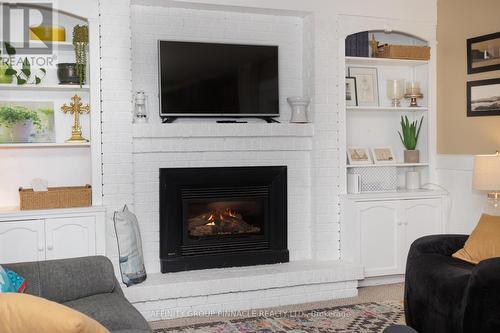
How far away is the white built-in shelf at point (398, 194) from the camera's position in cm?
501

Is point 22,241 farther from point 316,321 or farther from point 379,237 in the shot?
point 379,237

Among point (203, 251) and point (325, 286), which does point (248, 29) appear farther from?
point (325, 286)

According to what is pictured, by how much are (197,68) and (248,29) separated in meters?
0.63

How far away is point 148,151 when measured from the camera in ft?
15.3

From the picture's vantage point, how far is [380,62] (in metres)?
5.39

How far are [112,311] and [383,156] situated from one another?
331cm

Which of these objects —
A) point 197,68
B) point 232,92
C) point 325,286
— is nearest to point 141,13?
point 197,68

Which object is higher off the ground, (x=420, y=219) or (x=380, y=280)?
(x=420, y=219)

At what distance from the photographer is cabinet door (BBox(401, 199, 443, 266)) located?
5.14 metres

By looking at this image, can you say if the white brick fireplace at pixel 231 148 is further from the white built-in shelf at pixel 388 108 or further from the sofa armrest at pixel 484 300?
the sofa armrest at pixel 484 300

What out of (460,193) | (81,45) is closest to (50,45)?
(81,45)

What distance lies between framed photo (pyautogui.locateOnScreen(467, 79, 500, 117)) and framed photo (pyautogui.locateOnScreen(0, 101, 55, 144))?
348cm

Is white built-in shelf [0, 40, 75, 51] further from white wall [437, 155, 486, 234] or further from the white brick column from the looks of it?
white wall [437, 155, 486, 234]

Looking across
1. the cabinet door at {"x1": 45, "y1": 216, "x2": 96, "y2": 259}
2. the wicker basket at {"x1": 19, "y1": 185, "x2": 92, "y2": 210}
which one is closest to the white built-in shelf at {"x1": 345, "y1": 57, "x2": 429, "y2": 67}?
the wicker basket at {"x1": 19, "y1": 185, "x2": 92, "y2": 210}
